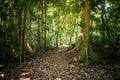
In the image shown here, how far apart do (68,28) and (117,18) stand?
815 inches

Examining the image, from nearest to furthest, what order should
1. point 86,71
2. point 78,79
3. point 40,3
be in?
point 78,79
point 86,71
point 40,3

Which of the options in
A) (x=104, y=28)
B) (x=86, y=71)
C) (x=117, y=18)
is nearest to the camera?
(x=86, y=71)

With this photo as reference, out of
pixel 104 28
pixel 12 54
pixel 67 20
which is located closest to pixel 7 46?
pixel 12 54

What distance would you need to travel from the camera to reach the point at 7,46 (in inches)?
569

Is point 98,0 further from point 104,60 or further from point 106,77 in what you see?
point 106,77

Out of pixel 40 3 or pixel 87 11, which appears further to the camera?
pixel 40 3

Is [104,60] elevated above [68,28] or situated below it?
below

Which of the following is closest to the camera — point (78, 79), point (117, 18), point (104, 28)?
point (78, 79)

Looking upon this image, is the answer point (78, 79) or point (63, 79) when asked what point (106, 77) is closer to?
point (78, 79)

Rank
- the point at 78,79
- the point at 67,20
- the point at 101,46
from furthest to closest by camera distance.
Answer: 1. the point at 67,20
2. the point at 101,46
3. the point at 78,79

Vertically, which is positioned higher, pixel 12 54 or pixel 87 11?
pixel 87 11

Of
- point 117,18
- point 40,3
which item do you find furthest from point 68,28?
point 117,18

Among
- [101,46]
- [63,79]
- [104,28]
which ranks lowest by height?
[63,79]

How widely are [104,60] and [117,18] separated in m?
3.45
